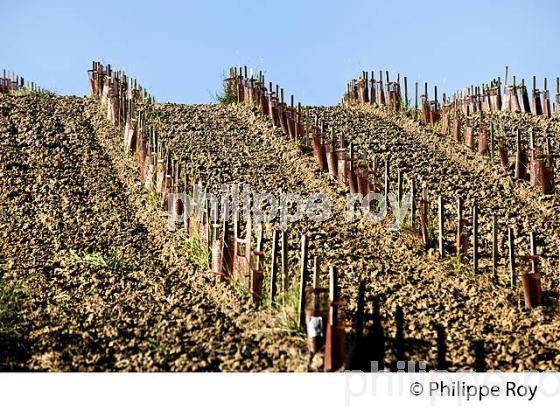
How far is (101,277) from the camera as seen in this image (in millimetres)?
9945

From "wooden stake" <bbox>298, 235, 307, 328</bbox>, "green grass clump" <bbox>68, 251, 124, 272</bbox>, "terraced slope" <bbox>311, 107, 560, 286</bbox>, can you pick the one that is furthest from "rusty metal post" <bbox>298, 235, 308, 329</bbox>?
"green grass clump" <bbox>68, 251, 124, 272</bbox>

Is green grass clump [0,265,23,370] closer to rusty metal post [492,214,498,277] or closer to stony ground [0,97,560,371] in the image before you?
stony ground [0,97,560,371]

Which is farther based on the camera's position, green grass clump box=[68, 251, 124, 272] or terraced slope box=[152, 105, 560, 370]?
green grass clump box=[68, 251, 124, 272]

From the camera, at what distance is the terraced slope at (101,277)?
7445mm

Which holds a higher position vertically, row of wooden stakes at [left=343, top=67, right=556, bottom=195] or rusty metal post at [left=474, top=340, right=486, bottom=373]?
row of wooden stakes at [left=343, top=67, right=556, bottom=195]

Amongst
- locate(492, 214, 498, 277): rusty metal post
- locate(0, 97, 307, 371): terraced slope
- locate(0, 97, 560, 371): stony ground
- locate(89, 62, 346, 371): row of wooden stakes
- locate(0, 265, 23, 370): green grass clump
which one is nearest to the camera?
locate(89, 62, 346, 371): row of wooden stakes

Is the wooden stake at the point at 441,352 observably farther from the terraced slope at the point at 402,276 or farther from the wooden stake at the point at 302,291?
the wooden stake at the point at 302,291

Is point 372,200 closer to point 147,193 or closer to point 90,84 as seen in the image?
point 147,193

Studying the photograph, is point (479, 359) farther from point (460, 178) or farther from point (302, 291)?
point (460, 178)

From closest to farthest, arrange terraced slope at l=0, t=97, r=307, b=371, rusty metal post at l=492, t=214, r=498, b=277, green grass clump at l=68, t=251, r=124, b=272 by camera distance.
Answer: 1. terraced slope at l=0, t=97, r=307, b=371
2. rusty metal post at l=492, t=214, r=498, b=277
3. green grass clump at l=68, t=251, r=124, b=272

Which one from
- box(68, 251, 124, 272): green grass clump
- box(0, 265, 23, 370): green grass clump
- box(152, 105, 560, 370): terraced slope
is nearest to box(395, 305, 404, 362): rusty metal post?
box(152, 105, 560, 370): terraced slope

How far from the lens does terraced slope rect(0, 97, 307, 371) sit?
745 cm

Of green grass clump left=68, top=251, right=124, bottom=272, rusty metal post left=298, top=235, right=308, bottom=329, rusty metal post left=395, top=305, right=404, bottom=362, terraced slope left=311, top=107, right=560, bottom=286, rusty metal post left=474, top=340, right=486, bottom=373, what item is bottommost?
rusty metal post left=474, top=340, right=486, bottom=373

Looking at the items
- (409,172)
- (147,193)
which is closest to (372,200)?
(409,172)
